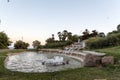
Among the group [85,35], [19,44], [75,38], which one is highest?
[85,35]

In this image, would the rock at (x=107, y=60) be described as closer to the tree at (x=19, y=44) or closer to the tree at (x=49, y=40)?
the tree at (x=19, y=44)

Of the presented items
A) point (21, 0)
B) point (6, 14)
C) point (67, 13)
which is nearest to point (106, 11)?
point (67, 13)

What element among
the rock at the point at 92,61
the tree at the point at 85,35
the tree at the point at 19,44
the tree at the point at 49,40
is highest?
the tree at the point at 85,35

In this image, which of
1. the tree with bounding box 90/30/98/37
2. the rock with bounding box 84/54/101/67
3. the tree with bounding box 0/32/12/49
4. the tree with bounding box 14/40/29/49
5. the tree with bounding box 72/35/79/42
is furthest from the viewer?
the tree with bounding box 90/30/98/37

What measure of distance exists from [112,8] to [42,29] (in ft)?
42.6

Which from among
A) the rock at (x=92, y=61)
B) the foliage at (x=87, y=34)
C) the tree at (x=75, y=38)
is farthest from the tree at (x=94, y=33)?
the rock at (x=92, y=61)

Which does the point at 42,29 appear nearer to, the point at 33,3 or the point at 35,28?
the point at 35,28

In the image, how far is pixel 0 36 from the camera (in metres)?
36.6

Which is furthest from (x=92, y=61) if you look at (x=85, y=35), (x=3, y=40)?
(x=3, y=40)

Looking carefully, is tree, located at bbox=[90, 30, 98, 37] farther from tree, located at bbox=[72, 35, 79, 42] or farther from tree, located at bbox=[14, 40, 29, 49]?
tree, located at bbox=[14, 40, 29, 49]

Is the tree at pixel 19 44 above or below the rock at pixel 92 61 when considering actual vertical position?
above

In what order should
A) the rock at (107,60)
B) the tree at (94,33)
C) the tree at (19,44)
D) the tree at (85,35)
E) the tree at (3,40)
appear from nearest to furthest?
the rock at (107,60) < the tree at (3,40) < the tree at (19,44) < the tree at (85,35) < the tree at (94,33)

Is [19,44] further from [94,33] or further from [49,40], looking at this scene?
[94,33]

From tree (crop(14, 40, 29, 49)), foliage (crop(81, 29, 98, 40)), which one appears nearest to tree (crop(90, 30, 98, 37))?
foliage (crop(81, 29, 98, 40))
